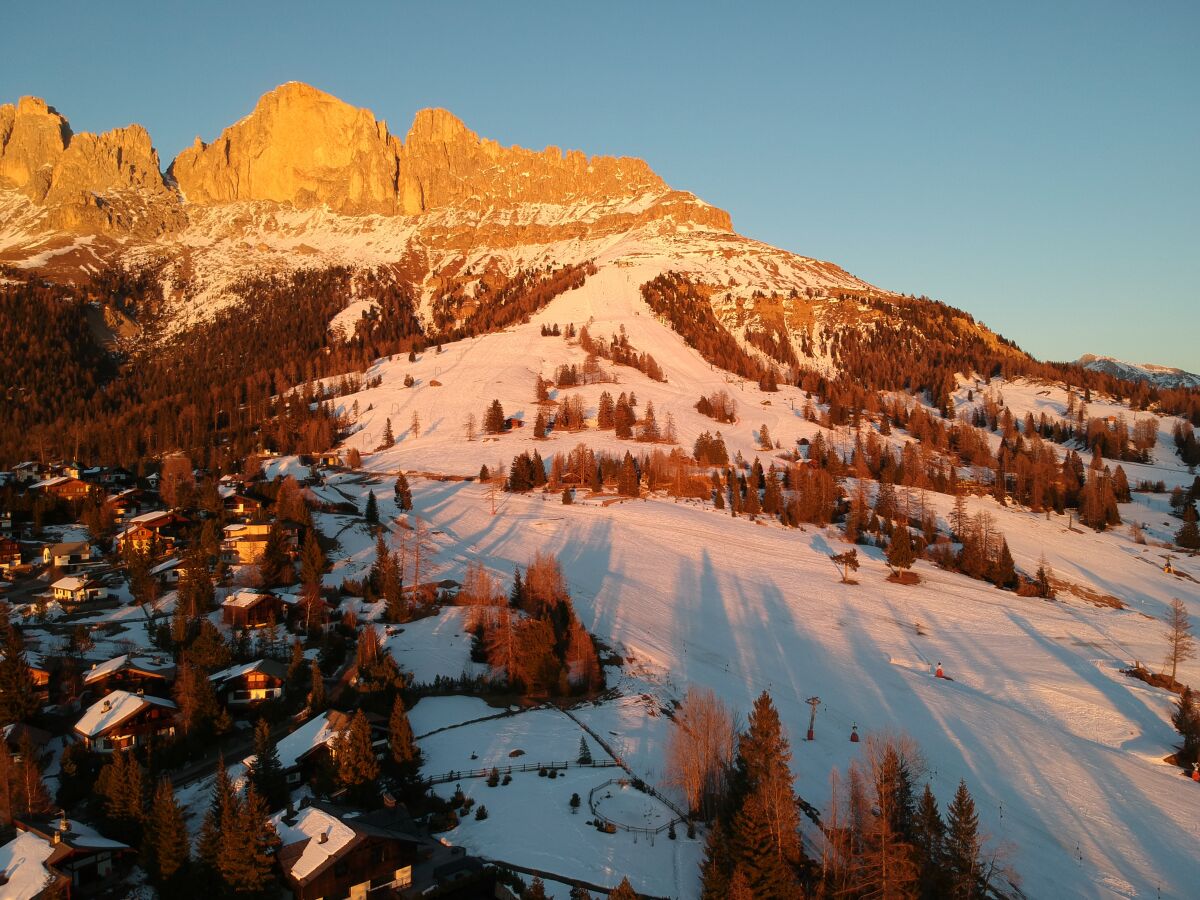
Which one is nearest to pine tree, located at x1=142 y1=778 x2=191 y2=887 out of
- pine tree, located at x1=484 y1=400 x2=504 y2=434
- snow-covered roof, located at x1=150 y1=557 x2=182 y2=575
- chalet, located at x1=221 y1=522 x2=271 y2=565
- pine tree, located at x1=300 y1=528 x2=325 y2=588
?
pine tree, located at x1=300 y1=528 x2=325 y2=588

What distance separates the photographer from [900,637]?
5666 centimetres

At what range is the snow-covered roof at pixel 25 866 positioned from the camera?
24406 mm

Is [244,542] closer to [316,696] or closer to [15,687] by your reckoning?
[15,687]

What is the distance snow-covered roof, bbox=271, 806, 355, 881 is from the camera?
2552 centimetres

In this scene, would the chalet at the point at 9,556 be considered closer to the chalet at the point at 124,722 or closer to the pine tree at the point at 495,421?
the chalet at the point at 124,722

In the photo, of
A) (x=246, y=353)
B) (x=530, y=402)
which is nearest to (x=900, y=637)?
(x=530, y=402)

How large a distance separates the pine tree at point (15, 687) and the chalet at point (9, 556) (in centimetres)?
2891

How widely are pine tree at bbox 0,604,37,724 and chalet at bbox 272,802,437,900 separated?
1731 centimetres

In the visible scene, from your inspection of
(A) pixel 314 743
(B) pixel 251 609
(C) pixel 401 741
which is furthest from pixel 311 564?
(C) pixel 401 741

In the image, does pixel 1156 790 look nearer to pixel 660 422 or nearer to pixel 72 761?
pixel 72 761

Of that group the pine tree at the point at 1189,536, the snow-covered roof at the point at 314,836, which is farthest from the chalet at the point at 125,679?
the pine tree at the point at 1189,536

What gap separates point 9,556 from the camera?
62.2m

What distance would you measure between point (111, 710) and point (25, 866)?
40.0 ft

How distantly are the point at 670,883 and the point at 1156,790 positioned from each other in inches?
992
